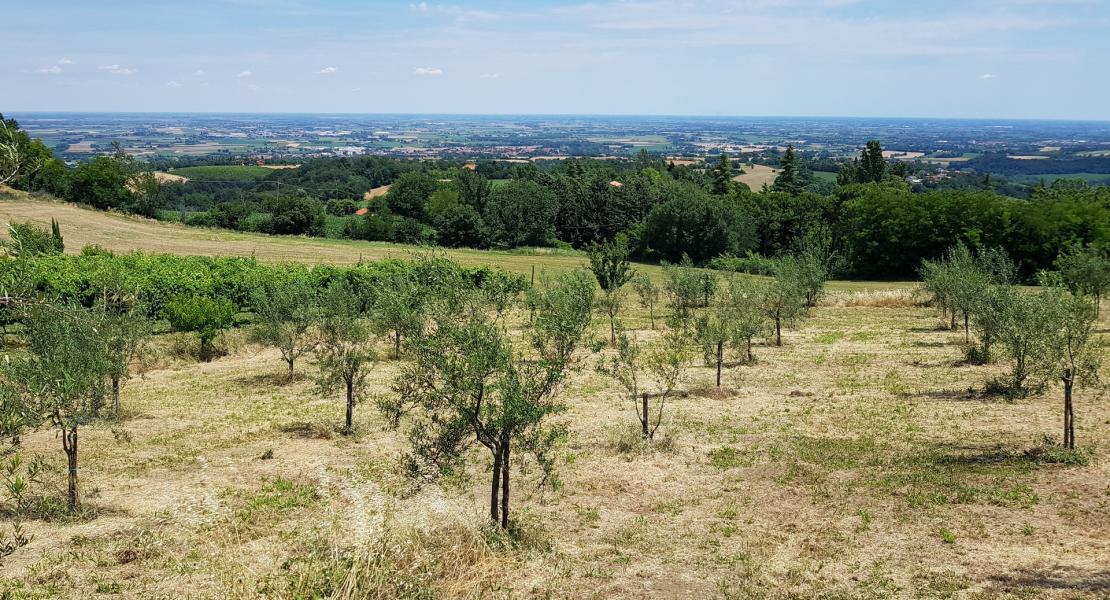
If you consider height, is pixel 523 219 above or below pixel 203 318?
above

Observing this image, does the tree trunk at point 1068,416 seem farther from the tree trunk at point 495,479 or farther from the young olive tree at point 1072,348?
the tree trunk at point 495,479

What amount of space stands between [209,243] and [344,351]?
177 feet

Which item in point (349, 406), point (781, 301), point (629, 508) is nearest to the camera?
point (629, 508)

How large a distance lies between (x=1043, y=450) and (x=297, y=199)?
92781 mm

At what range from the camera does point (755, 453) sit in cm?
2198

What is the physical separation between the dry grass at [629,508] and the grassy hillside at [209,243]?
1635 inches

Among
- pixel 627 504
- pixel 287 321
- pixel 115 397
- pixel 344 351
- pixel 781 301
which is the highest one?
pixel 781 301

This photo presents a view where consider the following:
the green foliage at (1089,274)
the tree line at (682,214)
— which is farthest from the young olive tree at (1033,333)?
the tree line at (682,214)

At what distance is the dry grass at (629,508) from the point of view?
1425 centimetres

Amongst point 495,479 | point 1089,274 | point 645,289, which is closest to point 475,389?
point 495,479

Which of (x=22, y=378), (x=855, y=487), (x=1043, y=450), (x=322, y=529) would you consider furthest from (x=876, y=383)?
(x=22, y=378)

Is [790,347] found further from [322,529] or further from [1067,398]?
[322,529]

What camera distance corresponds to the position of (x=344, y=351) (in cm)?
2625

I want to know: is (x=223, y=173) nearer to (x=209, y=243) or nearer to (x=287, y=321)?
(x=209, y=243)
